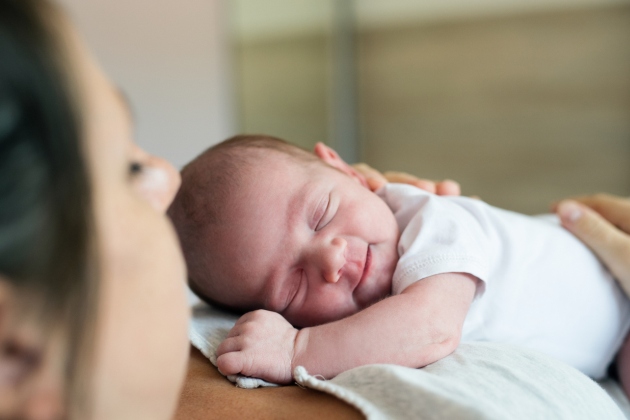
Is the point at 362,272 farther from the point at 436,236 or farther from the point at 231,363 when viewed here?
the point at 231,363

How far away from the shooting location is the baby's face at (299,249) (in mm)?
1021

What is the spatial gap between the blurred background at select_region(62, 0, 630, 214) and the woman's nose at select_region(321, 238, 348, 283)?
275 cm

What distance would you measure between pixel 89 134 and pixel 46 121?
4 centimetres

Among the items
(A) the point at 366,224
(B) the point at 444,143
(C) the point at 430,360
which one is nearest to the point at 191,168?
(A) the point at 366,224

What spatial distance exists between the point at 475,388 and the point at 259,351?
0.98ft

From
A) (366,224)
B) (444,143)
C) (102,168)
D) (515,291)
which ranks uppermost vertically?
(102,168)

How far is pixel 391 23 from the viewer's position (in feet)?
12.8

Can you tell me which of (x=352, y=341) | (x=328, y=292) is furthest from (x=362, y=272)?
(x=352, y=341)

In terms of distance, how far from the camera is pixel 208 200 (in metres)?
1.06

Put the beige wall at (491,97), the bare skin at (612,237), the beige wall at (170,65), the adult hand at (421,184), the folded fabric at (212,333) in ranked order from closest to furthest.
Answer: the folded fabric at (212,333) < the bare skin at (612,237) < the adult hand at (421,184) < the beige wall at (491,97) < the beige wall at (170,65)

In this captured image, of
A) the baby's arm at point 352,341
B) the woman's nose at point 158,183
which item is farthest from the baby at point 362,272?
the woman's nose at point 158,183

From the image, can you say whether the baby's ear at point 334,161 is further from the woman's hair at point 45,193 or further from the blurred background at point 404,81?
the blurred background at point 404,81

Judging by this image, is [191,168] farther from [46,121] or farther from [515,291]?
[46,121]

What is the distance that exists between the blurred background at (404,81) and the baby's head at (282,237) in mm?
2635
